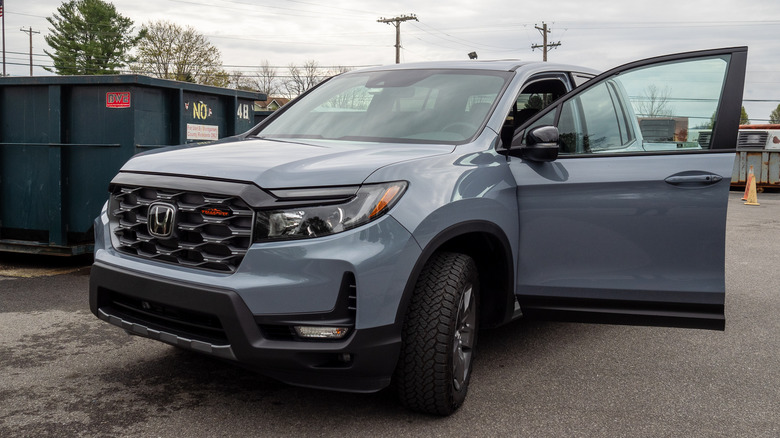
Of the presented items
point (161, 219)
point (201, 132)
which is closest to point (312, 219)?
point (161, 219)

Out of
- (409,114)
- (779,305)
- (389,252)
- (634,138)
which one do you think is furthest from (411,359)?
(779,305)

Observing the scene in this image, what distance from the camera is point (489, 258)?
3984mm

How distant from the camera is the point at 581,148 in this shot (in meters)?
4.09

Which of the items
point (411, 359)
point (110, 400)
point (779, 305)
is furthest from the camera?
point (779, 305)

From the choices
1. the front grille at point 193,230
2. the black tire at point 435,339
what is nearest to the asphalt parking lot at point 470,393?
the black tire at point 435,339

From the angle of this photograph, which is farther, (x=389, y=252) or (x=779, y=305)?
(x=779, y=305)

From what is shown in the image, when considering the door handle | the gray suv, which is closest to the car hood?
the gray suv

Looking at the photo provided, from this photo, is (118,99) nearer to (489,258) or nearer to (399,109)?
(399,109)

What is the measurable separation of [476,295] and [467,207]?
52cm

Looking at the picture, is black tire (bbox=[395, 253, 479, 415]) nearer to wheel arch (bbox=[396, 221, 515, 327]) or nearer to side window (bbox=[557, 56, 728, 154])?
wheel arch (bbox=[396, 221, 515, 327])

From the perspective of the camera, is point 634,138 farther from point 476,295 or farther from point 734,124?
point 476,295

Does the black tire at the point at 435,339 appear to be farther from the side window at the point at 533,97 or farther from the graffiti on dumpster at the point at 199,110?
the graffiti on dumpster at the point at 199,110

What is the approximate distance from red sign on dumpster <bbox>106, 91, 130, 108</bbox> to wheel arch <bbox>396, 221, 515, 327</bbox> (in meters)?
4.51

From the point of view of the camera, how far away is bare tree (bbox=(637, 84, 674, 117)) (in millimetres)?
4090
